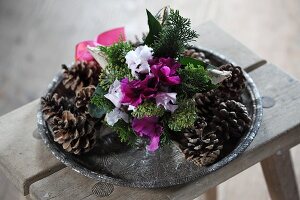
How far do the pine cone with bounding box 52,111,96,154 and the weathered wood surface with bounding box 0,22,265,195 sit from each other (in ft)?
0.20

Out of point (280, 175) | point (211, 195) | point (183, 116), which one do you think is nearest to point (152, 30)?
point (183, 116)

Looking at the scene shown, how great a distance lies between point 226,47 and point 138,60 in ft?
1.19

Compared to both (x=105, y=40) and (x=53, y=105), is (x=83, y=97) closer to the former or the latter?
(x=53, y=105)

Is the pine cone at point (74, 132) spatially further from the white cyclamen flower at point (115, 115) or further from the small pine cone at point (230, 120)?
the small pine cone at point (230, 120)

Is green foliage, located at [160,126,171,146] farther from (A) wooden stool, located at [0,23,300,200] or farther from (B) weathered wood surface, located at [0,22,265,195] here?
(B) weathered wood surface, located at [0,22,265,195]

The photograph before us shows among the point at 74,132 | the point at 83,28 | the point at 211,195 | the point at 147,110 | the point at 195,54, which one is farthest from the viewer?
the point at 83,28

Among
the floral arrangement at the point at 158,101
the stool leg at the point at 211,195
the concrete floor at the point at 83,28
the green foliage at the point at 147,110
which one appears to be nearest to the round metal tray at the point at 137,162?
the floral arrangement at the point at 158,101

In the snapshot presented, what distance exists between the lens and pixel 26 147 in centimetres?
94

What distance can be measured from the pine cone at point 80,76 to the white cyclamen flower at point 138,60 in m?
0.19

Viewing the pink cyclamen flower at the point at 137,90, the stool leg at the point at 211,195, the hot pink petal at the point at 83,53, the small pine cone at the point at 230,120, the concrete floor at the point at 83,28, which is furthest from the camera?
the concrete floor at the point at 83,28

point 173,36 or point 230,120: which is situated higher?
point 173,36

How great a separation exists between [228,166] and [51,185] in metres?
0.27

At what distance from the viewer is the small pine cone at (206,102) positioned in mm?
876

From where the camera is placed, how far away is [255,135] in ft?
2.86
